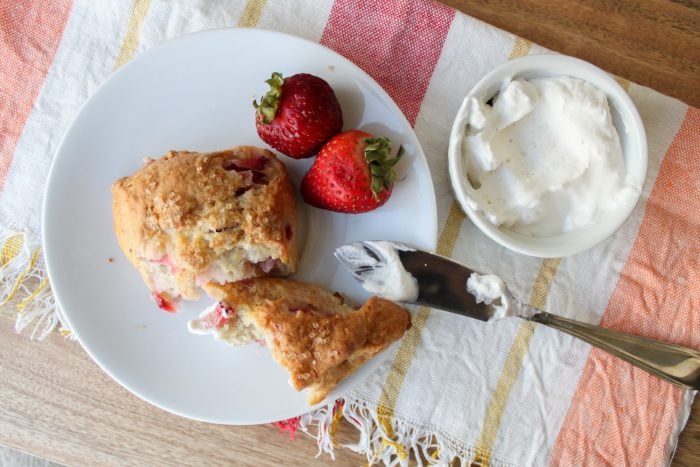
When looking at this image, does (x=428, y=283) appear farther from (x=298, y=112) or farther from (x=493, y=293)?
(x=298, y=112)

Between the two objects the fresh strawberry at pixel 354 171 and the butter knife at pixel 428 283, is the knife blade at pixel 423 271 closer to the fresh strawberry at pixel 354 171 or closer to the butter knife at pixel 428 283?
the butter knife at pixel 428 283

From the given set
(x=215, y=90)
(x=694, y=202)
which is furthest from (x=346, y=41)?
(x=694, y=202)

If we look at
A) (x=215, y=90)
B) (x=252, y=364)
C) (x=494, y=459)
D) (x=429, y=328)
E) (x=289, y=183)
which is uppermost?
(x=215, y=90)

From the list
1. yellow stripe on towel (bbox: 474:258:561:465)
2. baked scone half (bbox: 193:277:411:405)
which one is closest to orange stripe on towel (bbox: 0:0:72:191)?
baked scone half (bbox: 193:277:411:405)

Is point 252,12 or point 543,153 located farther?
point 252,12

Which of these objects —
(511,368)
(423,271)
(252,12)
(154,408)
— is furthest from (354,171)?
(154,408)

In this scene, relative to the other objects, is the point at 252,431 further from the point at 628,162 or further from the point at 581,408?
the point at 628,162

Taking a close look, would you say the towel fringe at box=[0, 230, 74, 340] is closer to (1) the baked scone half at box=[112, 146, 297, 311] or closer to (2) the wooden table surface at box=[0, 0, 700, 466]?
(2) the wooden table surface at box=[0, 0, 700, 466]
